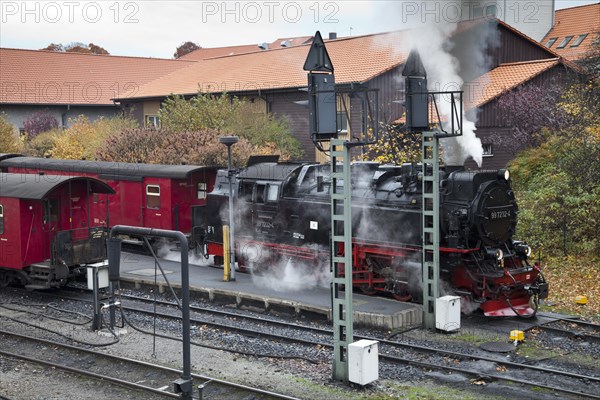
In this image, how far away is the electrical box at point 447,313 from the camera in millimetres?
12820

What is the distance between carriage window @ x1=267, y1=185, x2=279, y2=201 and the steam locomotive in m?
0.02

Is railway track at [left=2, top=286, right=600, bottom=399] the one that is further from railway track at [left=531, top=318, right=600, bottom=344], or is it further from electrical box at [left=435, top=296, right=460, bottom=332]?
railway track at [left=531, top=318, right=600, bottom=344]

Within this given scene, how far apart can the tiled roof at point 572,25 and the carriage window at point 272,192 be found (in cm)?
3268

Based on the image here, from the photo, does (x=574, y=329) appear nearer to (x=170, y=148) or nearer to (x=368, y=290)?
(x=368, y=290)

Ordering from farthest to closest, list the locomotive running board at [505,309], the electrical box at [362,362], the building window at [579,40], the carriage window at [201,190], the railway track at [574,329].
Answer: the building window at [579,40]
the carriage window at [201,190]
the locomotive running board at [505,309]
the railway track at [574,329]
the electrical box at [362,362]

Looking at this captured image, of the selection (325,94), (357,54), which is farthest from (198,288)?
(357,54)

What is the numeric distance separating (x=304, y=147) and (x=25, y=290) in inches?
634

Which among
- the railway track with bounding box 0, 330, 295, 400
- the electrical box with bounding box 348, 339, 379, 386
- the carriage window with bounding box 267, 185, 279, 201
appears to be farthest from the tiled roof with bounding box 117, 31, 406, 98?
the electrical box with bounding box 348, 339, 379, 386

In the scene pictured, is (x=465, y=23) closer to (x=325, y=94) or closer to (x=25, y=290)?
(x=325, y=94)

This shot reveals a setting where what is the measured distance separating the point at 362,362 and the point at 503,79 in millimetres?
22597

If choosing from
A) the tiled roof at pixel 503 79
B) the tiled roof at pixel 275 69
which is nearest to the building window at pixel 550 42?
the tiled roof at pixel 503 79

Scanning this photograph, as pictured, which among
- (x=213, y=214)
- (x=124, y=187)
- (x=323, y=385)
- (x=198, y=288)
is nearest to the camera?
(x=323, y=385)

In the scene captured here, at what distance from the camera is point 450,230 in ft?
44.4

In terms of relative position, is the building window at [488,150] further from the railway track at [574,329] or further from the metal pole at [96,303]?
the metal pole at [96,303]
